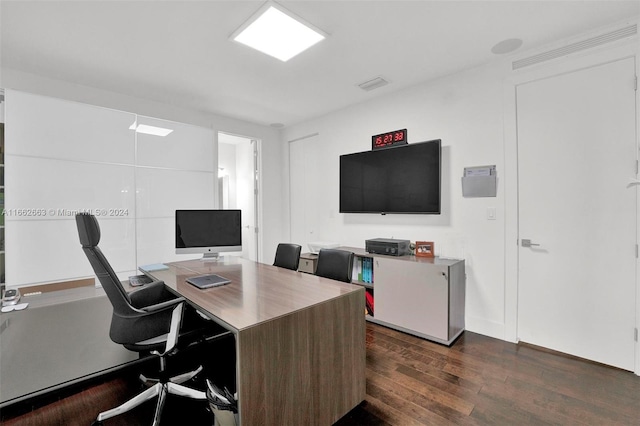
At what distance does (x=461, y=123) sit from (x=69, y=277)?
4676mm

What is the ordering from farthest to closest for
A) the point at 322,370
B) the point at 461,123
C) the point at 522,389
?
the point at 461,123 < the point at 522,389 < the point at 322,370

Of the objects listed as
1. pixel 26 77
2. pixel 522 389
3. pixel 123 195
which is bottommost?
pixel 522 389

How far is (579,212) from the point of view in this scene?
8.27 feet

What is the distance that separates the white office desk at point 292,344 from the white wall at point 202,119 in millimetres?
2835

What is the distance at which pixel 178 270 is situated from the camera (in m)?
2.67

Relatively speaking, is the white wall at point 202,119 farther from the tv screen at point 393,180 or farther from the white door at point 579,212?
the white door at point 579,212

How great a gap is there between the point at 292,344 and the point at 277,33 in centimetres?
240

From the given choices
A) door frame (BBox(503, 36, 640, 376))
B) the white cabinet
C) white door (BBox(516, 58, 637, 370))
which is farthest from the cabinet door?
white door (BBox(516, 58, 637, 370))

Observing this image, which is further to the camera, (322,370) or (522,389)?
(522,389)

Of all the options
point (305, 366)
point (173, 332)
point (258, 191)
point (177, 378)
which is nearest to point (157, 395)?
point (177, 378)

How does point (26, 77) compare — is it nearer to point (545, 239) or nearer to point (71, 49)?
point (71, 49)

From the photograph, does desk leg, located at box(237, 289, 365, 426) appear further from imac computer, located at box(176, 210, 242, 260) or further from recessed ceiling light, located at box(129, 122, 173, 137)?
recessed ceiling light, located at box(129, 122, 173, 137)

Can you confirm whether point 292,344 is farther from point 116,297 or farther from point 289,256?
point 289,256

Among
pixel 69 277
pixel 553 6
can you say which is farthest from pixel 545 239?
pixel 69 277
